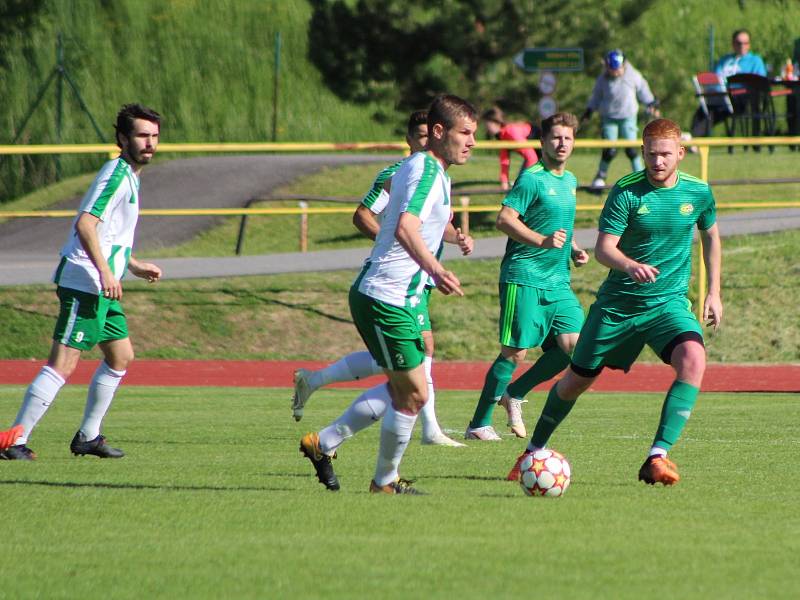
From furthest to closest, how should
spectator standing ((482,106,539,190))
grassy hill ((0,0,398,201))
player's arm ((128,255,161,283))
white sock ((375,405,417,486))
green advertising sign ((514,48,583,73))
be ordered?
grassy hill ((0,0,398,201)) < spectator standing ((482,106,539,190)) < green advertising sign ((514,48,583,73)) < player's arm ((128,255,161,283)) < white sock ((375,405,417,486))

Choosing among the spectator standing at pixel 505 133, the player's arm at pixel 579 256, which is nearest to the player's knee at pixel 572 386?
the player's arm at pixel 579 256

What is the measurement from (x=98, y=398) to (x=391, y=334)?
9.07ft

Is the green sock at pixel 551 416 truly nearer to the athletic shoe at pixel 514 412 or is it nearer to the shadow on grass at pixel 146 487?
the shadow on grass at pixel 146 487

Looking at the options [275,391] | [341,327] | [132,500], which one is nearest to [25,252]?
[341,327]

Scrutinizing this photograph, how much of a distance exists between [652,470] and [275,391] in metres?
7.37

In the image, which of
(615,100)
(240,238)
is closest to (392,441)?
(240,238)

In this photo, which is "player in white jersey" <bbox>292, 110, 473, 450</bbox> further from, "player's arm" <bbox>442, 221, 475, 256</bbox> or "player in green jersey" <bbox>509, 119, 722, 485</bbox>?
"player in green jersey" <bbox>509, 119, 722, 485</bbox>

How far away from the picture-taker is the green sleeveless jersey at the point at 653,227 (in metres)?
8.17

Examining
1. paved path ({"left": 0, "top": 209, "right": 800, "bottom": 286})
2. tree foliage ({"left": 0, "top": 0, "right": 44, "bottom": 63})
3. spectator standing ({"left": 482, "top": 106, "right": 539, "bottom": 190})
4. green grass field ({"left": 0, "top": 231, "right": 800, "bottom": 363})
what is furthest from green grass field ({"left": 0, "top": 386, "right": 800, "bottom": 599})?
tree foliage ({"left": 0, "top": 0, "right": 44, "bottom": 63})

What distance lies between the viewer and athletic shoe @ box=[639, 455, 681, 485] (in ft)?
25.4

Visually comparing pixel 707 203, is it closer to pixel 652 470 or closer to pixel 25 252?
pixel 652 470

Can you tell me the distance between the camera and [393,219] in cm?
729

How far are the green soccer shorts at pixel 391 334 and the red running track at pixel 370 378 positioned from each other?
26.3 feet

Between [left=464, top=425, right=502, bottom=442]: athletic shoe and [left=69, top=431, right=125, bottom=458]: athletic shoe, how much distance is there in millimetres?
2440
